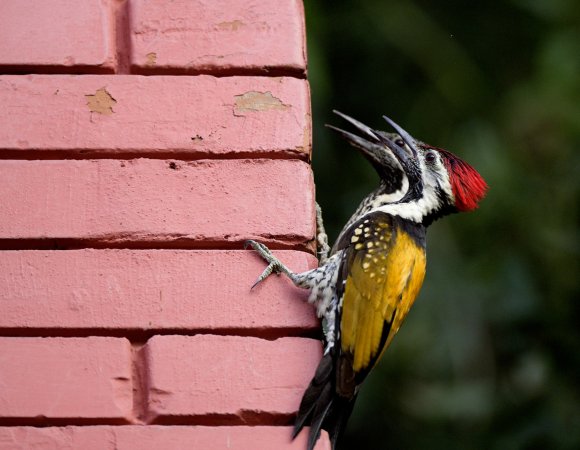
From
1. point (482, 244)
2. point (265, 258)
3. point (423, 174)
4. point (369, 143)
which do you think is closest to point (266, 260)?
point (265, 258)

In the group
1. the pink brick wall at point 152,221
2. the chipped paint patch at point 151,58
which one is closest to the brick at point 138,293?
the pink brick wall at point 152,221

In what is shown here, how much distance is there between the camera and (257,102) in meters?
2.35

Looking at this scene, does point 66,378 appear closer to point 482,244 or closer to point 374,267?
point 374,267

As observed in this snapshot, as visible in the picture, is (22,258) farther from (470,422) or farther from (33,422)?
(470,422)

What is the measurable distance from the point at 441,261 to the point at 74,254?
3056mm

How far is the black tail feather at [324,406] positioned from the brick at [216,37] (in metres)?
0.63

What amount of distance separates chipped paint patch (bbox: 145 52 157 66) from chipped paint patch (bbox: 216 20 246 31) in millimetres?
151

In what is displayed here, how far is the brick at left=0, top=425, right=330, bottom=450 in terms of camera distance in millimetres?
2082

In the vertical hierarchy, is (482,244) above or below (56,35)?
below

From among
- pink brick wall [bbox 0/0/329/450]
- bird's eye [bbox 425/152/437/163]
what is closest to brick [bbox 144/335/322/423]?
pink brick wall [bbox 0/0/329/450]

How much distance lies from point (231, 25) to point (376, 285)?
0.79 metres

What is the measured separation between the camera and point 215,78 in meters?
2.35

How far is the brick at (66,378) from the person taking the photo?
83.1 inches

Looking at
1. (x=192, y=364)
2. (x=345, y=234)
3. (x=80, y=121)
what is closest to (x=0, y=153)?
(x=80, y=121)
